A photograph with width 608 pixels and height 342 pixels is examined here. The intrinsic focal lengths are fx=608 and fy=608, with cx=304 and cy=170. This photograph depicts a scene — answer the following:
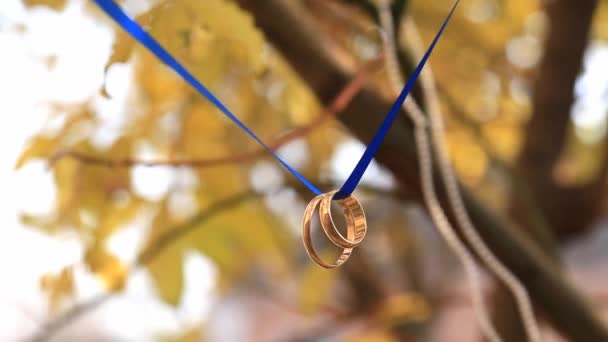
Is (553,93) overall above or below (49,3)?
above

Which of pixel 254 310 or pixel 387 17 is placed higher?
pixel 254 310

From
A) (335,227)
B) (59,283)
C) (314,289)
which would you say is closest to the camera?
(335,227)

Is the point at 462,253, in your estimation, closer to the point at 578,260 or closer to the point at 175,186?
the point at 175,186

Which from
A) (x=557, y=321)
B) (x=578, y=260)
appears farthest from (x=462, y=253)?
(x=578, y=260)

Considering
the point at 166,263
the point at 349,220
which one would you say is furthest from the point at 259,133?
the point at 349,220

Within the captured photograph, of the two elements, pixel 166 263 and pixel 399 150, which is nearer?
pixel 399 150

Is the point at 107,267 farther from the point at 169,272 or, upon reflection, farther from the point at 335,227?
the point at 335,227
